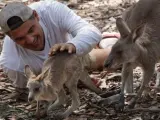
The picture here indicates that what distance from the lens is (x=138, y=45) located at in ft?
14.1

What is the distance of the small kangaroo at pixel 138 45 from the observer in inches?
167

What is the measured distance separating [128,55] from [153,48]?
310 mm

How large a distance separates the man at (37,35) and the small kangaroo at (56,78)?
13cm

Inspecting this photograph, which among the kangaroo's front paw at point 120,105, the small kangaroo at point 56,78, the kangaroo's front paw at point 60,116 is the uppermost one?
the small kangaroo at point 56,78

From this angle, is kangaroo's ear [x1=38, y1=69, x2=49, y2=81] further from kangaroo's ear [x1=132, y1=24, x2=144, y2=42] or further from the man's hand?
kangaroo's ear [x1=132, y1=24, x2=144, y2=42]

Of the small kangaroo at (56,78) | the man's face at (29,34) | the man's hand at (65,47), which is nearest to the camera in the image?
the man's hand at (65,47)

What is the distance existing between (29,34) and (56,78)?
1.47 feet

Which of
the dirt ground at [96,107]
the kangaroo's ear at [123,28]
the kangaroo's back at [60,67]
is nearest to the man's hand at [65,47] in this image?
the kangaroo's back at [60,67]

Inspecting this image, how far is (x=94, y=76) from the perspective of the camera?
5215mm

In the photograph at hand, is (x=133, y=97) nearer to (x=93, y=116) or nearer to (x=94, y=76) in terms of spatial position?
(x=93, y=116)

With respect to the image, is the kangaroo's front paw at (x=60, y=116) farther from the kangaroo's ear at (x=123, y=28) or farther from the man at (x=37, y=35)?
the kangaroo's ear at (x=123, y=28)

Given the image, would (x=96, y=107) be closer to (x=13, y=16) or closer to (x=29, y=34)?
(x=29, y=34)

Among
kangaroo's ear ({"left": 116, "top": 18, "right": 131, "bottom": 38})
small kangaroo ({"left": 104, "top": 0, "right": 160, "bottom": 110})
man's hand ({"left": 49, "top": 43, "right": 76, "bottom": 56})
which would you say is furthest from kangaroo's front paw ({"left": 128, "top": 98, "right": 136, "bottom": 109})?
man's hand ({"left": 49, "top": 43, "right": 76, "bottom": 56})

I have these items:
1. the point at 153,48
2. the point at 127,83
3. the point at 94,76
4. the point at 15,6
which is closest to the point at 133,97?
the point at 127,83
